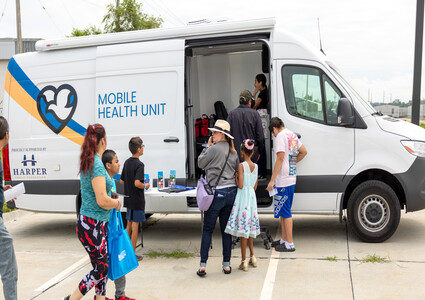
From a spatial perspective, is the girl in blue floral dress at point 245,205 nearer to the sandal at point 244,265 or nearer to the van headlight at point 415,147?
the sandal at point 244,265

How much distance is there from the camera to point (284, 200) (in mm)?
6211

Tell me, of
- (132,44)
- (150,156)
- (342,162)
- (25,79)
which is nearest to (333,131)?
(342,162)

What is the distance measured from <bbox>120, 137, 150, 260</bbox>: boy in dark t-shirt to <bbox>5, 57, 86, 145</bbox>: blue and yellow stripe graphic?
1723mm

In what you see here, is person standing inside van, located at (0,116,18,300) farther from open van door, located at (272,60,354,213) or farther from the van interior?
the van interior

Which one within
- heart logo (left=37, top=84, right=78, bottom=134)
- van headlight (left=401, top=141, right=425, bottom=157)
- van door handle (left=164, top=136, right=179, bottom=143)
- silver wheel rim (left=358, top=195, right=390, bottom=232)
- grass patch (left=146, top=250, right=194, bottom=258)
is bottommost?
grass patch (left=146, top=250, right=194, bottom=258)

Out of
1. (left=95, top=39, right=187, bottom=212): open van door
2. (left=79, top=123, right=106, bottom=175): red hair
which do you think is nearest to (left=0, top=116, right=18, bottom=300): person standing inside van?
(left=79, top=123, right=106, bottom=175): red hair

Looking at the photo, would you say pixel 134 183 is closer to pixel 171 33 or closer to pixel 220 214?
pixel 220 214

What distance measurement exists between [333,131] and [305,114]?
43 centimetres

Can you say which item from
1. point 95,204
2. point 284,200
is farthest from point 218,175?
point 95,204

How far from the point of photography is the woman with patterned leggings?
3949 mm

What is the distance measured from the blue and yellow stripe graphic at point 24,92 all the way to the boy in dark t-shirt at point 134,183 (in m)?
1.72

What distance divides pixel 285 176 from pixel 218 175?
128cm

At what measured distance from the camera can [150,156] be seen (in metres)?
6.94

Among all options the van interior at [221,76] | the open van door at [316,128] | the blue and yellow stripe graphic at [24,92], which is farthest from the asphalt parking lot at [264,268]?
the van interior at [221,76]
